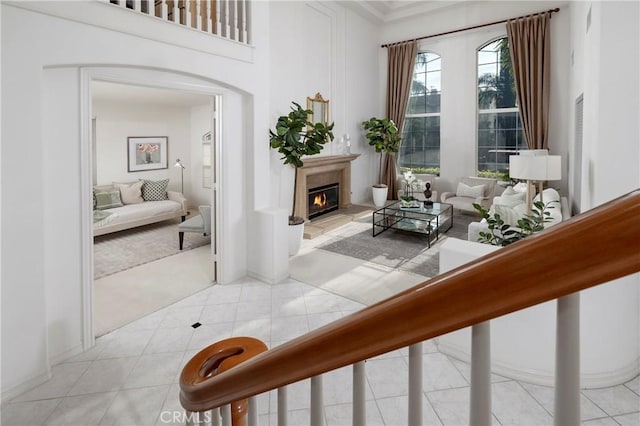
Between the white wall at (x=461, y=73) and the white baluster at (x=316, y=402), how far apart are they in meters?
7.36

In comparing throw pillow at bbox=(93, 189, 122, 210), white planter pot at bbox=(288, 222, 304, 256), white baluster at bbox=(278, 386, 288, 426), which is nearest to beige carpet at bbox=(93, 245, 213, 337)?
white planter pot at bbox=(288, 222, 304, 256)

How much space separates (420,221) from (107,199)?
549cm

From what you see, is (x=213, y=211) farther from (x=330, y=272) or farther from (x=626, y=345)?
(x=626, y=345)

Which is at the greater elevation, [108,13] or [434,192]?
[108,13]

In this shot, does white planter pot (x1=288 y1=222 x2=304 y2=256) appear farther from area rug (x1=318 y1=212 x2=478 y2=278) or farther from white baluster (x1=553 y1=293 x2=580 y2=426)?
white baluster (x1=553 y1=293 x2=580 y2=426)

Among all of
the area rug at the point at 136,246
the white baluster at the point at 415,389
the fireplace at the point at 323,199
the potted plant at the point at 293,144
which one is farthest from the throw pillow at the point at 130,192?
the white baluster at the point at 415,389

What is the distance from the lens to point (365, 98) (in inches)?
332

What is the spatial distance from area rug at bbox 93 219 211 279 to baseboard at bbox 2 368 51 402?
199cm

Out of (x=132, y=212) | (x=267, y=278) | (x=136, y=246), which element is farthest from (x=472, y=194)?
(x=132, y=212)

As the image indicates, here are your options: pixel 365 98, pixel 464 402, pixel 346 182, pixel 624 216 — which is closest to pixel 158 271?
pixel 464 402

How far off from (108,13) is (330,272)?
3.25 metres

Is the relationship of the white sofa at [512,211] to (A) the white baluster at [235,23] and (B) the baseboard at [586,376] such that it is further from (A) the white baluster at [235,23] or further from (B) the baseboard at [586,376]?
(A) the white baluster at [235,23]

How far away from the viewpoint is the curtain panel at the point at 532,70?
658 centimetres

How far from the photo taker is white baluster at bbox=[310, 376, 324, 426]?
0.61 m
